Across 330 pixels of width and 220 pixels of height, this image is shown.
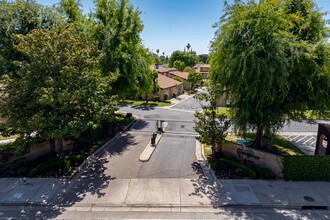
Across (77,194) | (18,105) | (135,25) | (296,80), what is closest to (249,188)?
(296,80)

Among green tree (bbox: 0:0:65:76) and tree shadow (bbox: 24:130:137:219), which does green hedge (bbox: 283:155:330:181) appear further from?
green tree (bbox: 0:0:65:76)

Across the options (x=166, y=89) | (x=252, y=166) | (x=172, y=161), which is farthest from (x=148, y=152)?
(x=166, y=89)

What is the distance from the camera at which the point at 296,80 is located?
11.9 metres

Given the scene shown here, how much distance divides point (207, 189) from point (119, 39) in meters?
16.1

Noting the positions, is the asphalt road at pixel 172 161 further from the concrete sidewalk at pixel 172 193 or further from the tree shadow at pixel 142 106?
the tree shadow at pixel 142 106

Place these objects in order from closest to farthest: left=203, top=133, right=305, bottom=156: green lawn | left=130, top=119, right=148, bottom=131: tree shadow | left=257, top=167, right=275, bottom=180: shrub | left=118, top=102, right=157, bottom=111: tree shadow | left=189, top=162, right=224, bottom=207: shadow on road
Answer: left=189, top=162, right=224, bottom=207: shadow on road → left=257, top=167, right=275, bottom=180: shrub → left=203, top=133, right=305, bottom=156: green lawn → left=130, top=119, right=148, bottom=131: tree shadow → left=118, top=102, right=157, bottom=111: tree shadow

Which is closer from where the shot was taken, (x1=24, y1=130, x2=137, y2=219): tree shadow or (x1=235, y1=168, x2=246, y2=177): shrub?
(x1=24, y1=130, x2=137, y2=219): tree shadow

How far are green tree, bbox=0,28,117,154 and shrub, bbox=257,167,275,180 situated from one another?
35.8ft

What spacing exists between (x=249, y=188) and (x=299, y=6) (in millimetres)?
12998

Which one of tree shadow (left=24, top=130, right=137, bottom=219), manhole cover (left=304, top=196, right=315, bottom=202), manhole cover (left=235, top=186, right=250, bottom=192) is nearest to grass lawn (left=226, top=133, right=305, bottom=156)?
manhole cover (left=304, top=196, right=315, bottom=202)

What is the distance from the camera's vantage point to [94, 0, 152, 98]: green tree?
63.4ft

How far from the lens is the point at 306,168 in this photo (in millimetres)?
11734

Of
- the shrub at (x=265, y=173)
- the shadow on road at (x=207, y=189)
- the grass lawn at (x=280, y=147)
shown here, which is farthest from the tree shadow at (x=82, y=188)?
the grass lawn at (x=280, y=147)

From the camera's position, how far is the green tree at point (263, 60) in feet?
35.5
